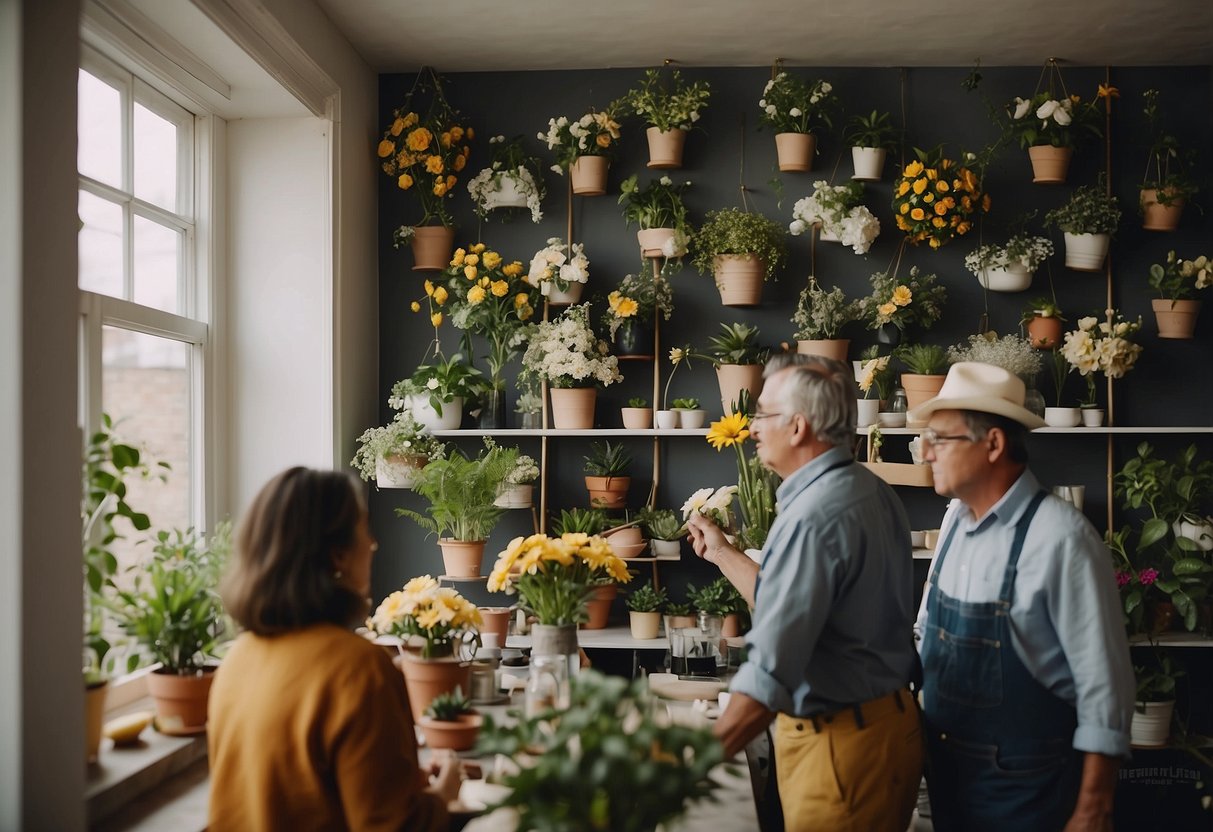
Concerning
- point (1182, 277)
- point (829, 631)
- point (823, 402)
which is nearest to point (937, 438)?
point (823, 402)

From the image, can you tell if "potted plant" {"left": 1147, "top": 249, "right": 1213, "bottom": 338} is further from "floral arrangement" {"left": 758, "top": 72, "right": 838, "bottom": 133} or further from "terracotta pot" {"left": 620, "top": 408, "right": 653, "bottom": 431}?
"terracotta pot" {"left": 620, "top": 408, "right": 653, "bottom": 431}

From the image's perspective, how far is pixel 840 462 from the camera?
91.4 inches

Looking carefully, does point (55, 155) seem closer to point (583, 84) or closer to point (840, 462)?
point (840, 462)

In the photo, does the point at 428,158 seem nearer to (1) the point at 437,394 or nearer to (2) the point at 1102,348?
(1) the point at 437,394

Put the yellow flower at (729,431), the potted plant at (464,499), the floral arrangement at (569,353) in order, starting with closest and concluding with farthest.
Result: the yellow flower at (729,431), the potted plant at (464,499), the floral arrangement at (569,353)

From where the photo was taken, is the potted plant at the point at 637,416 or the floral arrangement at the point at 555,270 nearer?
the floral arrangement at the point at 555,270

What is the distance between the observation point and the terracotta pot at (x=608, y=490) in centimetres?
424

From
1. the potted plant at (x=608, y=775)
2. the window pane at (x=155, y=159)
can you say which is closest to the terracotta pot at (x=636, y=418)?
the window pane at (x=155, y=159)

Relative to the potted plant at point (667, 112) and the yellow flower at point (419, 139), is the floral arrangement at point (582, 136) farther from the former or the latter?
the yellow flower at point (419, 139)

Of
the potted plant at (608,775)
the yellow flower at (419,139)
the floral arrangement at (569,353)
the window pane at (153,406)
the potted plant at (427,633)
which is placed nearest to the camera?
the potted plant at (608,775)

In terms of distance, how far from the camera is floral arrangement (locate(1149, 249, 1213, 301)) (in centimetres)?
408

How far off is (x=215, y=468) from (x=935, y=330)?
284 centimetres

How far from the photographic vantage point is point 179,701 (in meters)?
2.48

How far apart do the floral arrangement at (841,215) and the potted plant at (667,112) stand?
21.5 inches
